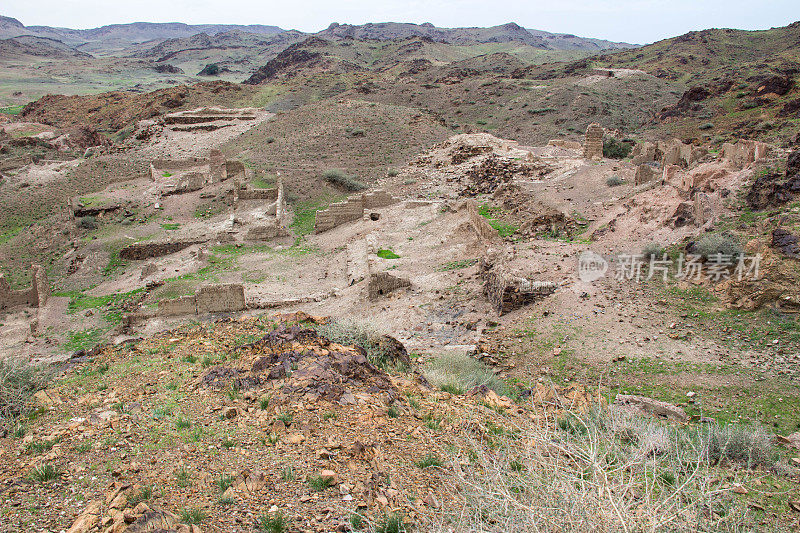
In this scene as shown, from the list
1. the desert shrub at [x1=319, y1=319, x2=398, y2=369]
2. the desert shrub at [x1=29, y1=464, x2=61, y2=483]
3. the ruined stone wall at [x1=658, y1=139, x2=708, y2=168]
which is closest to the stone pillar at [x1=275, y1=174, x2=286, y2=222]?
the desert shrub at [x1=319, y1=319, x2=398, y2=369]

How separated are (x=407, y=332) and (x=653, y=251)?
5.94m

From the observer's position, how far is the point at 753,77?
36.2m

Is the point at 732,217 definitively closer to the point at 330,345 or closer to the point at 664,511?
the point at 330,345

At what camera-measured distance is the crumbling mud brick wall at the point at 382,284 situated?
560 inches

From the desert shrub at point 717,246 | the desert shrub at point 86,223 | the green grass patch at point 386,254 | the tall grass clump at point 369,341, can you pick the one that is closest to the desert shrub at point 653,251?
the desert shrub at point 717,246

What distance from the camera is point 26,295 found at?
16.1 meters

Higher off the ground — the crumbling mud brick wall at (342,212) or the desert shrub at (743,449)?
the crumbling mud brick wall at (342,212)

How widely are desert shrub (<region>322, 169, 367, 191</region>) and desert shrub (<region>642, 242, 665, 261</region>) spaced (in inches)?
666

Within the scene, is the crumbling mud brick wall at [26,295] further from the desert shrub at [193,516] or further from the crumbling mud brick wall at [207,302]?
the desert shrub at [193,516]

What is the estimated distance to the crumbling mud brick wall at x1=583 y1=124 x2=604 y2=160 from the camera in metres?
23.7

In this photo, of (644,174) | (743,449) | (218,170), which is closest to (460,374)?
(743,449)

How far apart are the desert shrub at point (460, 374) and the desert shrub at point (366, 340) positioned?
731mm

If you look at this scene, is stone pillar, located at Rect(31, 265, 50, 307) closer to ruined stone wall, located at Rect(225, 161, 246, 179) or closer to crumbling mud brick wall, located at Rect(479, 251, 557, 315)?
ruined stone wall, located at Rect(225, 161, 246, 179)

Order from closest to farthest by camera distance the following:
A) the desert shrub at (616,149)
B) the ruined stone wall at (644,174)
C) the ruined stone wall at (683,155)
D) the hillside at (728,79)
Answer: the ruined stone wall at (644,174) < the ruined stone wall at (683,155) < the hillside at (728,79) < the desert shrub at (616,149)
